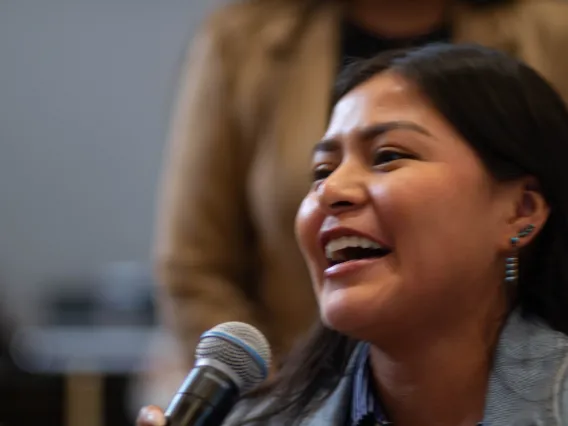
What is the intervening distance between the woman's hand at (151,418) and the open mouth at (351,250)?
226mm

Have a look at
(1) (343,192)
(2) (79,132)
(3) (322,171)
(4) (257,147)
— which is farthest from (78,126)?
(1) (343,192)

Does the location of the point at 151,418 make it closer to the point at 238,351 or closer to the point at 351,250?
the point at 238,351

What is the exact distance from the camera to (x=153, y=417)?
0.87 metres

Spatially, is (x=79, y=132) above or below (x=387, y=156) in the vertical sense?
below

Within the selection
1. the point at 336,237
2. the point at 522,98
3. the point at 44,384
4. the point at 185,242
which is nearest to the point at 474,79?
the point at 522,98

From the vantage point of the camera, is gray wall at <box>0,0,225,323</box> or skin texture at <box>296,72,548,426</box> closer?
skin texture at <box>296,72,548,426</box>

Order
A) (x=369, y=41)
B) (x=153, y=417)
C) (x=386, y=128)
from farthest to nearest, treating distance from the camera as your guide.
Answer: (x=369, y=41), (x=386, y=128), (x=153, y=417)

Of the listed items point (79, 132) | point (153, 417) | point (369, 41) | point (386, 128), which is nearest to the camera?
point (153, 417)

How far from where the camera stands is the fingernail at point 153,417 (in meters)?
0.86

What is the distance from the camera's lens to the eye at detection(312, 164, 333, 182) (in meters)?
1.03

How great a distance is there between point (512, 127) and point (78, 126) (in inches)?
132

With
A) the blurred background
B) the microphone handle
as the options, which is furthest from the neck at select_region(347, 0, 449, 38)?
the blurred background

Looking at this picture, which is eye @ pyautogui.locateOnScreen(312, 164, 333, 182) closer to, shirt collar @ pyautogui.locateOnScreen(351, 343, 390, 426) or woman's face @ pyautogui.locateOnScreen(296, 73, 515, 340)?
woman's face @ pyautogui.locateOnScreen(296, 73, 515, 340)

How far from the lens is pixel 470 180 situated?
95 centimetres
